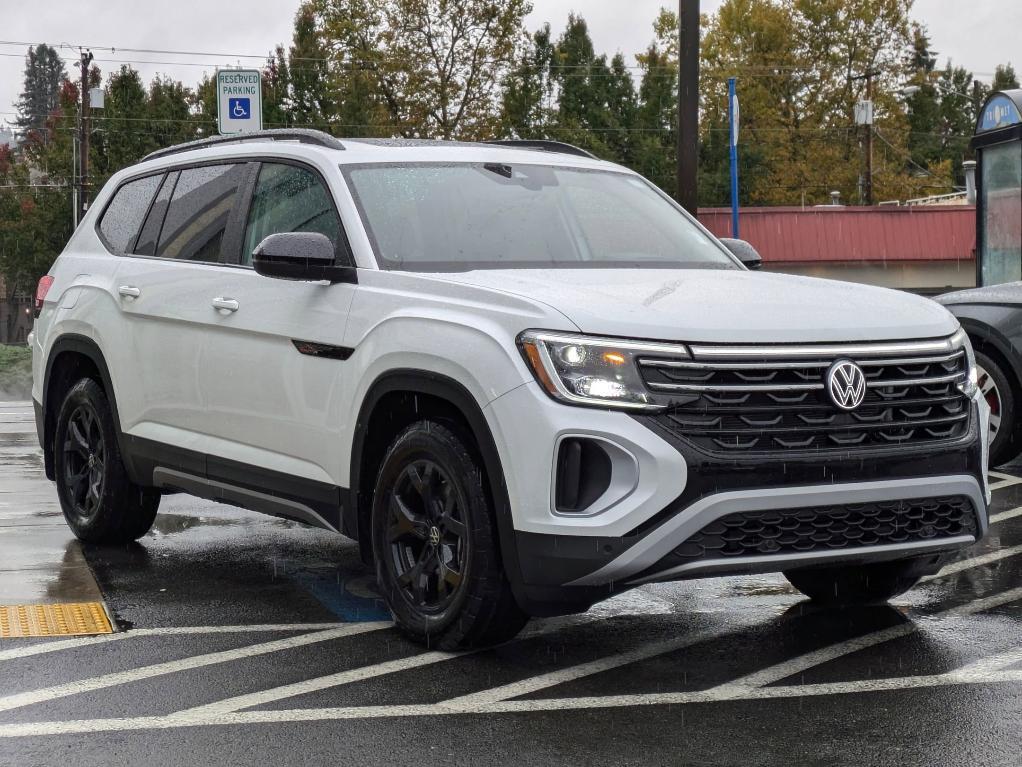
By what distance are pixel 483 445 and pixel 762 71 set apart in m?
56.5

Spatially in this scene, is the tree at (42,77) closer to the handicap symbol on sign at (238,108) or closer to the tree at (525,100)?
the tree at (525,100)

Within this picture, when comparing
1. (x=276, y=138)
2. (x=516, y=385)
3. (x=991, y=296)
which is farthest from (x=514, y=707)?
(x=991, y=296)

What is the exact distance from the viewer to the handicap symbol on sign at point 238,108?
15.9m

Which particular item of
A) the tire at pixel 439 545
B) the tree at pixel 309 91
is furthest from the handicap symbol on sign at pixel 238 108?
the tree at pixel 309 91

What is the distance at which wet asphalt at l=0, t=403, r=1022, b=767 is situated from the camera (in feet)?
13.8

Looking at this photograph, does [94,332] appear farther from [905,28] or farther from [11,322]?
[11,322]

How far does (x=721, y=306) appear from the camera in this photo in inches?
193

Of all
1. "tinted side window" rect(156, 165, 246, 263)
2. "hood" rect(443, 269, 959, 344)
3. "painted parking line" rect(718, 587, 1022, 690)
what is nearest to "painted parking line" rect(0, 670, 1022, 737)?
"painted parking line" rect(718, 587, 1022, 690)

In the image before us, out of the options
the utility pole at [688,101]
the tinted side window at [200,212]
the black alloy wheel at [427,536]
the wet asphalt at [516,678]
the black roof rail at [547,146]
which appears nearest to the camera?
the wet asphalt at [516,678]

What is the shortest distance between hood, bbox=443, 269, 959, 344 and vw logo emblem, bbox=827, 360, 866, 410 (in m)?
0.10

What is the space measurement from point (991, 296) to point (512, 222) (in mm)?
4867

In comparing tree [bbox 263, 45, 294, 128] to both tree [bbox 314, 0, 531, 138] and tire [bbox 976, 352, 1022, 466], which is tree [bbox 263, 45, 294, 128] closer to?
tree [bbox 314, 0, 531, 138]

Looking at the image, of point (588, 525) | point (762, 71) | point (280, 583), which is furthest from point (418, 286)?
point (762, 71)

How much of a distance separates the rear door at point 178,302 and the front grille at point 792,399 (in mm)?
2448
